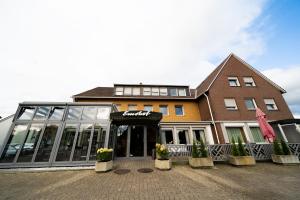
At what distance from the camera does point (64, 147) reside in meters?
8.77

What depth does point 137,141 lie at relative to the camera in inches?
451

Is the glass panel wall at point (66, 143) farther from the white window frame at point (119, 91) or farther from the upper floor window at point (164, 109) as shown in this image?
the upper floor window at point (164, 109)

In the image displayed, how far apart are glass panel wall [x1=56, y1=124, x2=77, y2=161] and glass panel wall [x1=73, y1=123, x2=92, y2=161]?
15.1 inches

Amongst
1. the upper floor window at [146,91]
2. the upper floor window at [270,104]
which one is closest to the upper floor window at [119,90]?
the upper floor window at [146,91]

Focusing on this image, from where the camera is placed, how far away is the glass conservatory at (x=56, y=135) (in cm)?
838

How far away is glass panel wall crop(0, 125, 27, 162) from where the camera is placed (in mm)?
8305

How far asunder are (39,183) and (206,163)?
8714 mm

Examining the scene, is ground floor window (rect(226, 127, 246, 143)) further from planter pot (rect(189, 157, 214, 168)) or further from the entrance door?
the entrance door

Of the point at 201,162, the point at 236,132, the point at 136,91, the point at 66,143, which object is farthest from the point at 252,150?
the point at 66,143

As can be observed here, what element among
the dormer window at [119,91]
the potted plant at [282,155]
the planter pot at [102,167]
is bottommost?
the planter pot at [102,167]

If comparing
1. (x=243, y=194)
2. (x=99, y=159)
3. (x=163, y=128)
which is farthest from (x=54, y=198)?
(x=163, y=128)

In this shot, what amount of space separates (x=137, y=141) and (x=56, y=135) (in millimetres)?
6010

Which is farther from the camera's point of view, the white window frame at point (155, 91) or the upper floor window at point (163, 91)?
the upper floor window at point (163, 91)

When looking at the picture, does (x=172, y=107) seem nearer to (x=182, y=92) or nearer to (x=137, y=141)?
(x=182, y=92)
